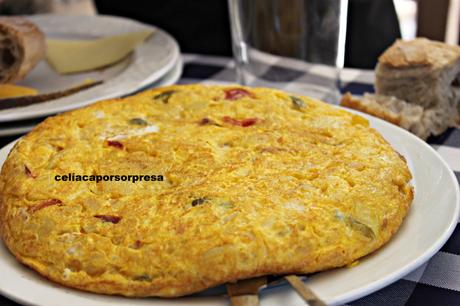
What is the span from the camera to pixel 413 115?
2.16 meters

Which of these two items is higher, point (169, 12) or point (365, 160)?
point (365, 160)

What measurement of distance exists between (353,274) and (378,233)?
11 cm

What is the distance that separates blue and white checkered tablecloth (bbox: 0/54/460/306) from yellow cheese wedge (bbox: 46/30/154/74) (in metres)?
0.26

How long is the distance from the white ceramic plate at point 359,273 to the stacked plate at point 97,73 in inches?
36.0

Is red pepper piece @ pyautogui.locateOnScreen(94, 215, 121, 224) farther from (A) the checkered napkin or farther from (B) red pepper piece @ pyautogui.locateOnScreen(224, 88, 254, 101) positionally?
(B) red pepper piece @ pyautogui.locateOnScreen(224, 88, 254, 101)

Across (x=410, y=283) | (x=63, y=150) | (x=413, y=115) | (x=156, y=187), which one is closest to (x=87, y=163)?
(x=63, y=150)

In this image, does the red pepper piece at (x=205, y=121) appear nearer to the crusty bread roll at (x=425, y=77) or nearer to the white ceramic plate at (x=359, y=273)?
the white ceramic plate at (x=359, y=273)

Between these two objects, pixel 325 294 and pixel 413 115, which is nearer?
pixel 325 294

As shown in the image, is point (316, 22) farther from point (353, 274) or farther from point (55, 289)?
point (55, 289)

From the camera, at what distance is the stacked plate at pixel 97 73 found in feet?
7.23

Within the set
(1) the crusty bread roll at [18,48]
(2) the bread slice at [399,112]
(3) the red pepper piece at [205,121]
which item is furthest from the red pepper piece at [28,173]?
(1) the crusty bread roll at [18,48]

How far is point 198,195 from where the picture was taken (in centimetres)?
133

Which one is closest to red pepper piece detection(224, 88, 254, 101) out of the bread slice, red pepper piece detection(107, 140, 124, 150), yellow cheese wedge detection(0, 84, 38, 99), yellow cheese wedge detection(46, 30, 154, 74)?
red pepper piece detection(107, 140, 124, 150)

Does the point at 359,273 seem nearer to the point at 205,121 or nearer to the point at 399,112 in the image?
the point at 205,121
